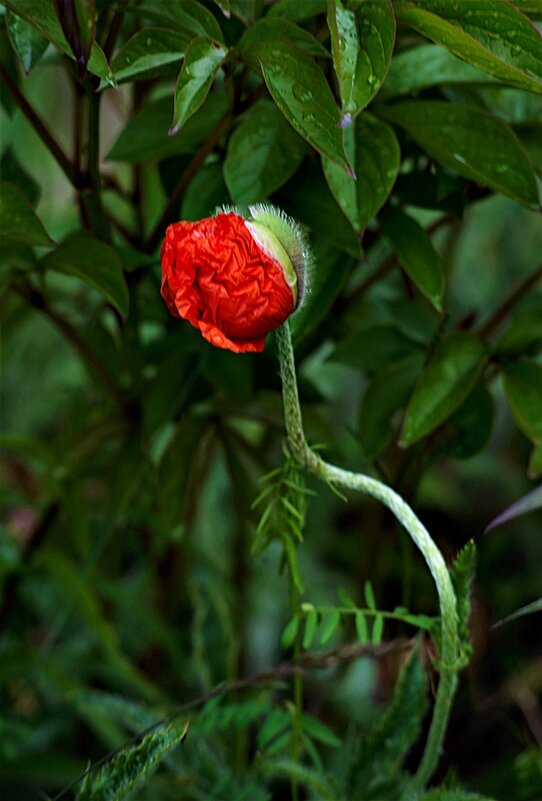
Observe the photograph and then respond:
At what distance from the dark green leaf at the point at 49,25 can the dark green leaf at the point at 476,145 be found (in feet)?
0.64

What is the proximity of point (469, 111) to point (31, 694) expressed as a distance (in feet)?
2.57

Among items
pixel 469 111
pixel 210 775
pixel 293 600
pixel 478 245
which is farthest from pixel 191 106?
pixel 478 245

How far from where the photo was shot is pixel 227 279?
0.40 m

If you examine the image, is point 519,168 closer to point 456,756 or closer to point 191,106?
point 191,106

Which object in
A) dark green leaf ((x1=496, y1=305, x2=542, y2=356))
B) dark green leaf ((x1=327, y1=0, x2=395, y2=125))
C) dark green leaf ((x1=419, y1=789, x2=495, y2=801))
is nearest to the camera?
dark green leaf ((x1=327, y1=0, x2=395, y2=125))

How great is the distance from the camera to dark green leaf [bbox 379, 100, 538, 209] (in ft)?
1.65

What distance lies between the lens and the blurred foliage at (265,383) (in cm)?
45

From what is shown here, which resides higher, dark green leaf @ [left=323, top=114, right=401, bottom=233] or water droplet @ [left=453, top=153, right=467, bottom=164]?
water droplet @ [left=453, top=153, right=467, bottom=164]

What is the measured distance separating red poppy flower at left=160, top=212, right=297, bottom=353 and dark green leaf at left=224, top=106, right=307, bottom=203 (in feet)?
0.30

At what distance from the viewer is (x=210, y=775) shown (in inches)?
27.0

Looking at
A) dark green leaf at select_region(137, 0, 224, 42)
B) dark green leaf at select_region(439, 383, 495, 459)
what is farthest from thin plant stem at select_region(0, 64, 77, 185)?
dark green leaf at select_region(439, 383, 495, 459)

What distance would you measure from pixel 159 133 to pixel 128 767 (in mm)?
361

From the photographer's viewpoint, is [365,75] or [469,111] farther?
[469,111]

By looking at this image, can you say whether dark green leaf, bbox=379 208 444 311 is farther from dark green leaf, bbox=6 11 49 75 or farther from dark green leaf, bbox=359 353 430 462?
dark green leaf, bbox=6 11 49 75
